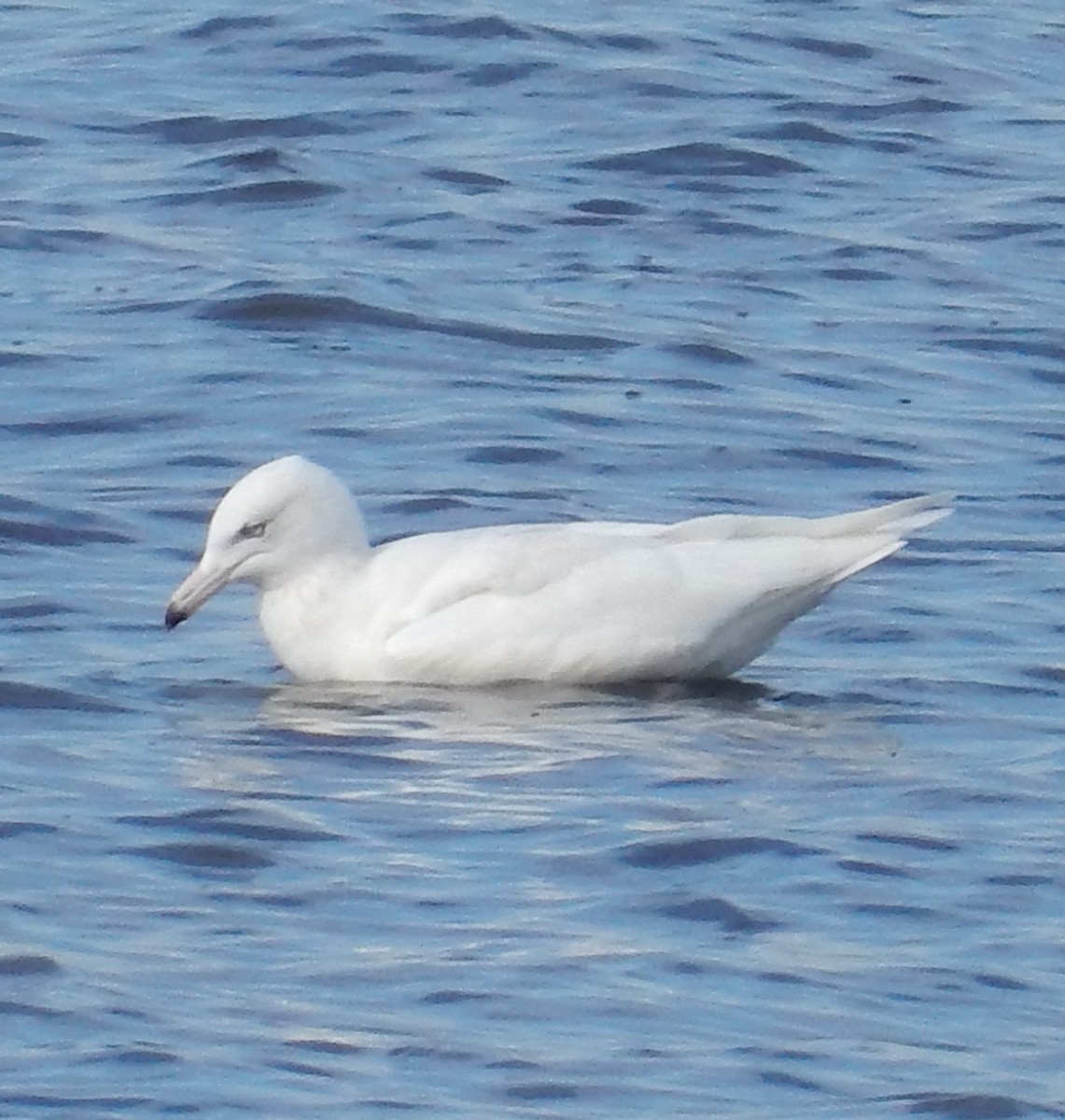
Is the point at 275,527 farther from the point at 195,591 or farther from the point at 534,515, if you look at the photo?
the point at 534,515

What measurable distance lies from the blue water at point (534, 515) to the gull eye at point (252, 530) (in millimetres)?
371

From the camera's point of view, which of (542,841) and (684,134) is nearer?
(542,841)

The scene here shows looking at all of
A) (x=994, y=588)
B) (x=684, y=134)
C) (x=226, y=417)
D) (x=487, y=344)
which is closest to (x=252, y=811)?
(x=994, y=588)

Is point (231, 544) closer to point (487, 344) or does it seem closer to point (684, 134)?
point (487, 344)

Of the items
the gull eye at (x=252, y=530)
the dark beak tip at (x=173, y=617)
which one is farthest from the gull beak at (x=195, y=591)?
the gull eye at (x=252, y=530)

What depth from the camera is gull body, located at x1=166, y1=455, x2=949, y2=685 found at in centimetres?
1005

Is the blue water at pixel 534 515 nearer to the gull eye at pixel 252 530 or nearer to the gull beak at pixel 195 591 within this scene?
the gull beak at pixel 195 591

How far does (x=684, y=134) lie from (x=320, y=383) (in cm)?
423

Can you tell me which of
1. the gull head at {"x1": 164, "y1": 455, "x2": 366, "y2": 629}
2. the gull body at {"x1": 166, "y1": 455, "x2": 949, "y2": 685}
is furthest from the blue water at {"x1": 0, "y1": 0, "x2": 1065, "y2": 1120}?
the gull head at {"x1": 164, "y1": 455, "x2": 366, "y2": 629}

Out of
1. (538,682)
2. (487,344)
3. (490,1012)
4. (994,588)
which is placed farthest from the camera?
(487,344)

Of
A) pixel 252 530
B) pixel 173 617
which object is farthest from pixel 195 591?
pixel 252 530

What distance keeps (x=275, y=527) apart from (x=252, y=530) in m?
0.06

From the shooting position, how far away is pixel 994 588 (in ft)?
36.3

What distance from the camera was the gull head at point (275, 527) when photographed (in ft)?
33.7
